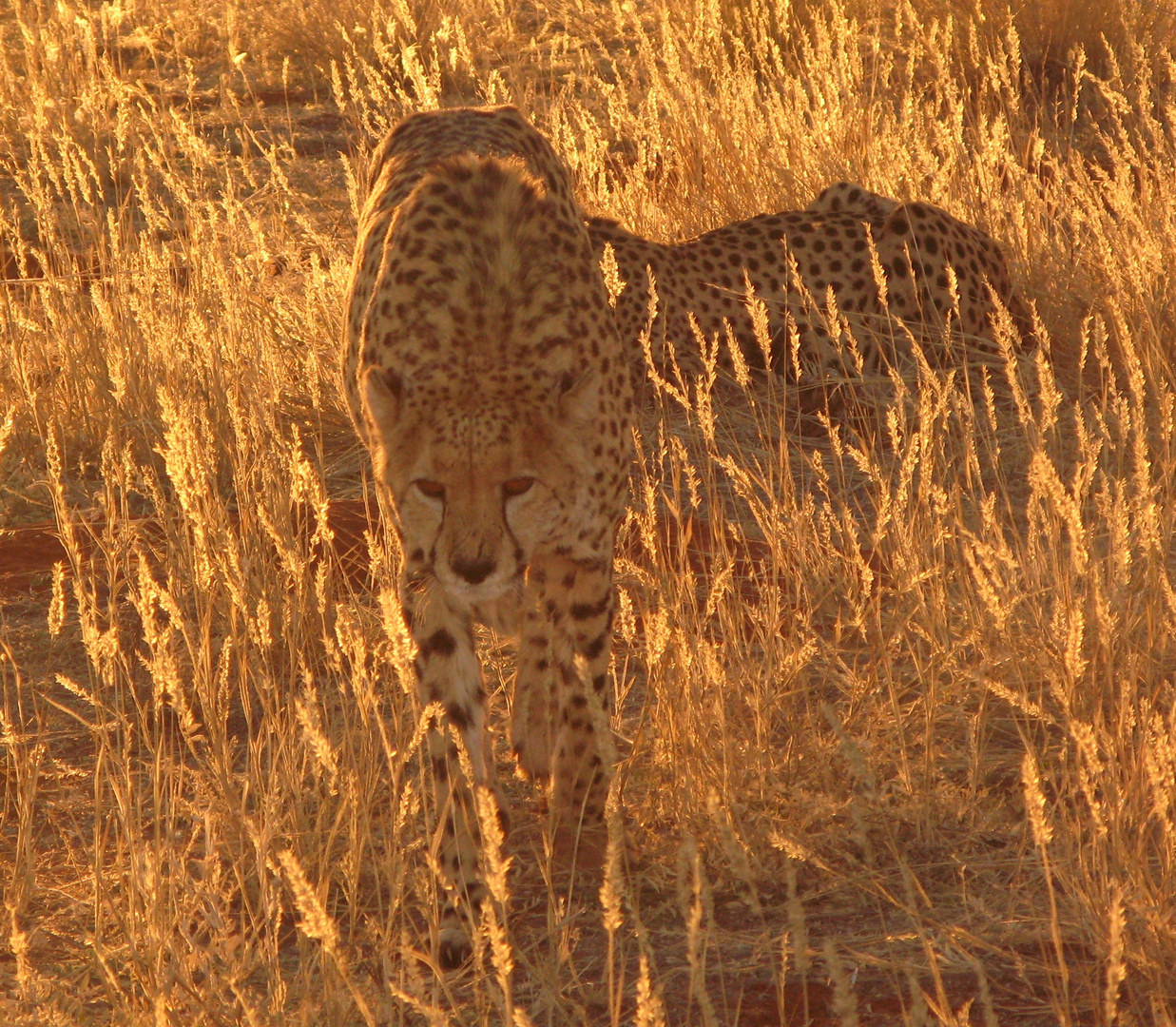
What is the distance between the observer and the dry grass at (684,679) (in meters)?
2.08

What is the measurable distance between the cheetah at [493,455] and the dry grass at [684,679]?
100mm

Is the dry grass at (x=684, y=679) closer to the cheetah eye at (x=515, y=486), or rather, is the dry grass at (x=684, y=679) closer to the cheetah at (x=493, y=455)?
the cheetah at (x=493, y=455)

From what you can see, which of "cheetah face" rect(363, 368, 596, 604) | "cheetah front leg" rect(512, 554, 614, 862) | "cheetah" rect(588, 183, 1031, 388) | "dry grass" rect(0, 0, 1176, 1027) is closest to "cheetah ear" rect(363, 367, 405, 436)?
"cheetah face" rect(363, 368, 596, 604)

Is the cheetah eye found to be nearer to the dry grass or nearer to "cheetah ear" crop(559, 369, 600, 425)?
"cheetah ear" crop(559, 369, 600, 425)

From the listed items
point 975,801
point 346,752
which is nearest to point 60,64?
point 346,752

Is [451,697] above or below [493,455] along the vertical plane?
below

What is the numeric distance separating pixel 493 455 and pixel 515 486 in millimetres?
65

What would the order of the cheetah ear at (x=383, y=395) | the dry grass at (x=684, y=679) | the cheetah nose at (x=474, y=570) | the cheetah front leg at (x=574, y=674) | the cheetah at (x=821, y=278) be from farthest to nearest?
the cheetah at (x=821, y=278)
the cheetah front leg at (x=574, y=674)
the cheetah ear at (x=383, y=395)
the cheetah nose at (x=474, y=570)
the dry grass at (x=684, y=679)

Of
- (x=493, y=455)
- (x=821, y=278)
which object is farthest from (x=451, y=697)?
(x=821, y=278)

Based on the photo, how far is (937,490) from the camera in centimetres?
277

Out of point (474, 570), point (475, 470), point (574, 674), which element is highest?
point (475, 470)

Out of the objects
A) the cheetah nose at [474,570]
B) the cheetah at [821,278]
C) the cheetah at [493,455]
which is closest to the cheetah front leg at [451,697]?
the cheetah at [493,455]

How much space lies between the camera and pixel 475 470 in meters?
2.43

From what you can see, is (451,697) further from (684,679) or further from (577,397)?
(577,397)
